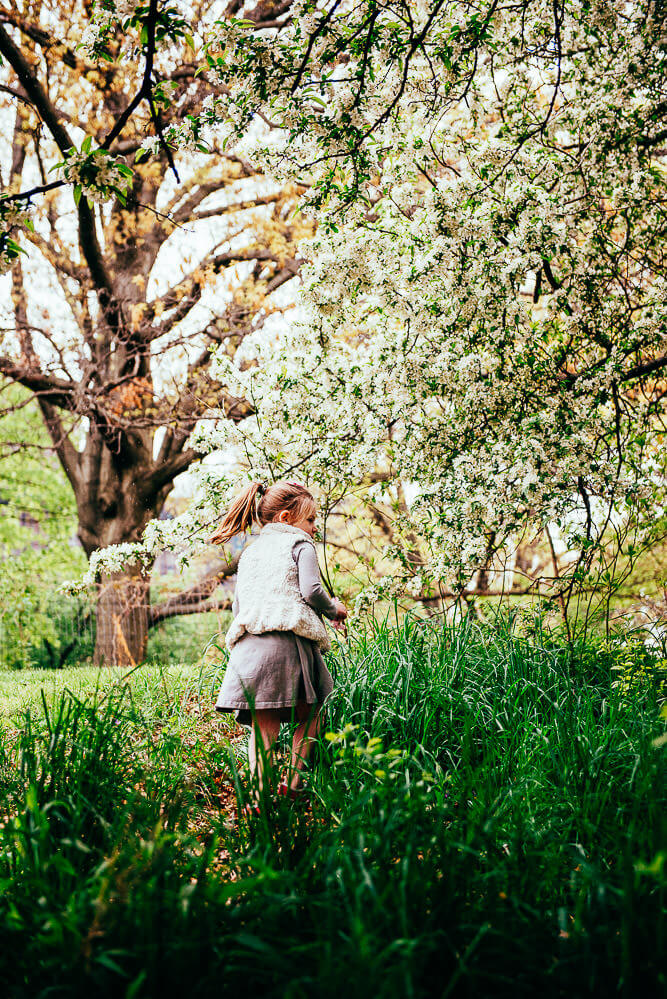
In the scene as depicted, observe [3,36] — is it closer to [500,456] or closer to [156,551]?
[156,551]

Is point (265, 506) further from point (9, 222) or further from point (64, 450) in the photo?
point (64, 450)

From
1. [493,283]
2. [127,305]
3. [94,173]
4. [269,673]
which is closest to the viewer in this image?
[94,173]

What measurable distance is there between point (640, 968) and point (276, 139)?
4.19 meters

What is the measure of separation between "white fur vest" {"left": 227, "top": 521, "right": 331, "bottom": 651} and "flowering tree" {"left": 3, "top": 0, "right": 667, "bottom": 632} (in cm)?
156

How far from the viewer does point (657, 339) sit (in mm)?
4340

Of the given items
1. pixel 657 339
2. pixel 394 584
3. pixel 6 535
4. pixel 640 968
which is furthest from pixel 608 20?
pixel 6 535

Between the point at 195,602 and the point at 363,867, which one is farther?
the point at 195,602

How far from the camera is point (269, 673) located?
316cm

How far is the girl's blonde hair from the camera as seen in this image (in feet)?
11.7

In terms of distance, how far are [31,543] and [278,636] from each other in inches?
603

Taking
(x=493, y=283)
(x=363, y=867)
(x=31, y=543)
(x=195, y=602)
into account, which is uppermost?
(x=31, y=543)

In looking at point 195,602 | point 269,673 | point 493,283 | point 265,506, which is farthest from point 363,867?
point 195,602

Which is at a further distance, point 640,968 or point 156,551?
point 156,551

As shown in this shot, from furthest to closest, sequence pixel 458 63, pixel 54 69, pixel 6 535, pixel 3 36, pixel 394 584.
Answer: pixel 6 535
pixel 54 69
pixel 394 584
pixel 3 36
pixel 458 63
